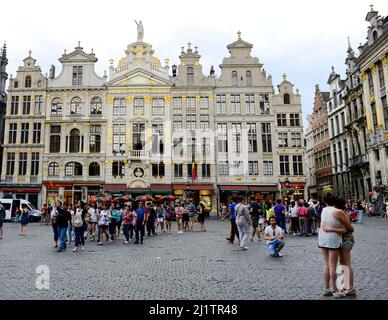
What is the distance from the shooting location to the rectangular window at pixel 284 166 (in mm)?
39750

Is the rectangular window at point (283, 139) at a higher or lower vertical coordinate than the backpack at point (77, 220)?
higher

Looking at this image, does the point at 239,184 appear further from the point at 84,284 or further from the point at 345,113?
the point at 84,284

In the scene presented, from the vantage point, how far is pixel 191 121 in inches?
1585

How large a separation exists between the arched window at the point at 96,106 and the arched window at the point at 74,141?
3149mm

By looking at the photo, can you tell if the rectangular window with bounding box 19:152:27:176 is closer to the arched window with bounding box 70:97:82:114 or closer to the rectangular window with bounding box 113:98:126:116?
the arched window with bounding box 70:97:82:114

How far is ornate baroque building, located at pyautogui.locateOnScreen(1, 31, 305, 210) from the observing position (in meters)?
38.7

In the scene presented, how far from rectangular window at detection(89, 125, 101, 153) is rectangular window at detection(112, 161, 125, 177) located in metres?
2.81

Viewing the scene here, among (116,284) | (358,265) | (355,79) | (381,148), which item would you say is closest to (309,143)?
(355,79)

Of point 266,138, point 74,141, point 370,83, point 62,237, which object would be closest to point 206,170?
point 266,138

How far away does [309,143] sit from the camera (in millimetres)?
60594

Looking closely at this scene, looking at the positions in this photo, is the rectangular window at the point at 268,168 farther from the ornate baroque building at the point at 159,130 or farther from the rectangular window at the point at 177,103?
the rectangular window at the point at 177,103

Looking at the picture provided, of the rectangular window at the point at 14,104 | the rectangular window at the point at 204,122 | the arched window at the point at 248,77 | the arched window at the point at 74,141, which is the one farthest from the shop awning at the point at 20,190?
the arched window at the point at 248,77
